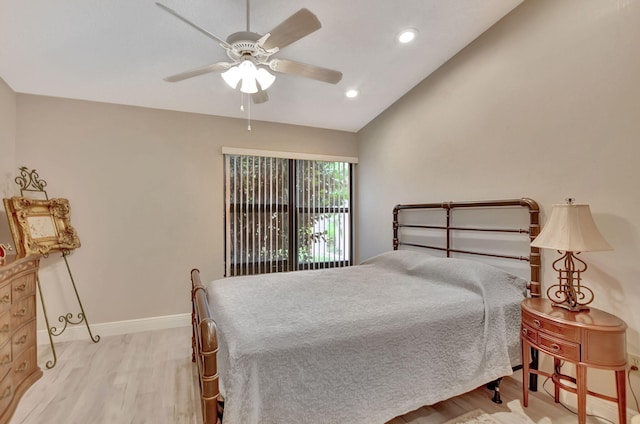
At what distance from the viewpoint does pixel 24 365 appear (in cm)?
227

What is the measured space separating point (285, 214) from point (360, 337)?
2.65m

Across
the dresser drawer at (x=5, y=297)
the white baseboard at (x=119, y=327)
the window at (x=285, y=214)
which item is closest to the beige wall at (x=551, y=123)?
the window at (x=285, y=214)

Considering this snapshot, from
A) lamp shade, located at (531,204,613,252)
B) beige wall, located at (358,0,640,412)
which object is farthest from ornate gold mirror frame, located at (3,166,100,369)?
lamp shade, located at (531,204,613,252)

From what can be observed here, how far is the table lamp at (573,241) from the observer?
1750 millimetres

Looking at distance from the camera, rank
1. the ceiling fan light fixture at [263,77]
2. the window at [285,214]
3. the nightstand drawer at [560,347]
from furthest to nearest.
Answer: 1. the window at [285,214]
2. the ceiling fan light fixture at [263,77]
3. the nightstand drawer at [560,347]

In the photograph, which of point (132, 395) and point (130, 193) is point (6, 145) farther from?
point (132, 395)

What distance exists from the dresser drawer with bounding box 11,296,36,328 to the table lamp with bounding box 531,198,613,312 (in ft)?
12.0

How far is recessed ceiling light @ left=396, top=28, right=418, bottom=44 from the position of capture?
2.52 m

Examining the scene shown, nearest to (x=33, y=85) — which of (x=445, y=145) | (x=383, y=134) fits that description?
(x=383, y=134)

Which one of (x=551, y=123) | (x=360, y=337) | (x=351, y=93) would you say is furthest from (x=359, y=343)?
(x=351, y=93)

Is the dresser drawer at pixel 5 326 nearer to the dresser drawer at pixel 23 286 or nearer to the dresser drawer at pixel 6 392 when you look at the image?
the dresser drawer at pixel 23 286

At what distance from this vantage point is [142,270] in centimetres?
336

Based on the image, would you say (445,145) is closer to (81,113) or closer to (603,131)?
(603,131)

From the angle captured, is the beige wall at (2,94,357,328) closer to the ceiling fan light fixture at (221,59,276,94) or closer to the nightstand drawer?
the ceiling fan light fixture at (221,59,276,94)
